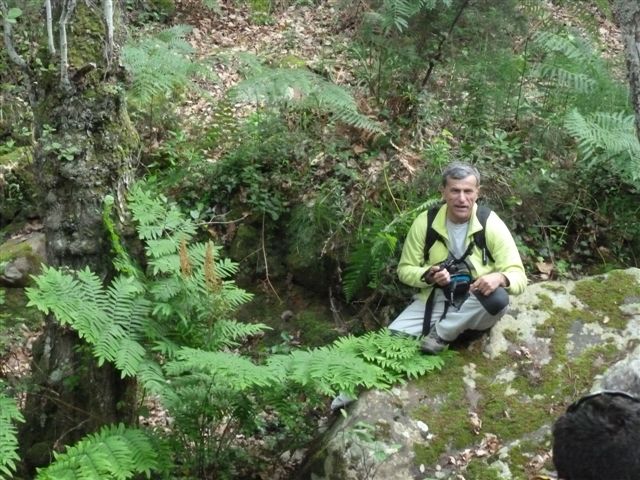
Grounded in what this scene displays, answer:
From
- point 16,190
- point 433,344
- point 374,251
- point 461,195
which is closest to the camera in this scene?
point 461,195

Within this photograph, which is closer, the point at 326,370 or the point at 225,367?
the point at 225,367

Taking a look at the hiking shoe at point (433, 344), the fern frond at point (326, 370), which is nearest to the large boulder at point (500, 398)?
the hiking shoe at point (433, 344)

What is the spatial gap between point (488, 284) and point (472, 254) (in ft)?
1.16

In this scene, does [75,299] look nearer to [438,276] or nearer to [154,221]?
[154,221]

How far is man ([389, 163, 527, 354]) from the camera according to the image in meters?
5.42

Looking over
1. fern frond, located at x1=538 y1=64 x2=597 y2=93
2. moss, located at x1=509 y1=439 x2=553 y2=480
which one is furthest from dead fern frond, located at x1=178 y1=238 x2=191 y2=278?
fern frond, located at x1=538 y1=64 x2=597 y2=93

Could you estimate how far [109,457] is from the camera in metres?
Answer: 4.36

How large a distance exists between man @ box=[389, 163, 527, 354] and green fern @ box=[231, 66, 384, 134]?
1614 mm

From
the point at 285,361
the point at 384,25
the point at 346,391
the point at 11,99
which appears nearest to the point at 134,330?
the point at 285,361

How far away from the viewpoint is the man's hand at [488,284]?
528 cm

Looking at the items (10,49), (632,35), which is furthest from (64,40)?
(632,35)

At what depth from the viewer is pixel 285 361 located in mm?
5004

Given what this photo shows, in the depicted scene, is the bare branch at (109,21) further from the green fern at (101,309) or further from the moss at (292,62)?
the moss at (292,62)

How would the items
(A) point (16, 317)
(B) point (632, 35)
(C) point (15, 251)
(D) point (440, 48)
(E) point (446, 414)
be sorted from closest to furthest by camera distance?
1. (B) point (632, 35)
2. (E) point (446, 414)
3. (A) point (16, 317)
4. (D) point (440, 48)
5. (C) point (15, 251)
